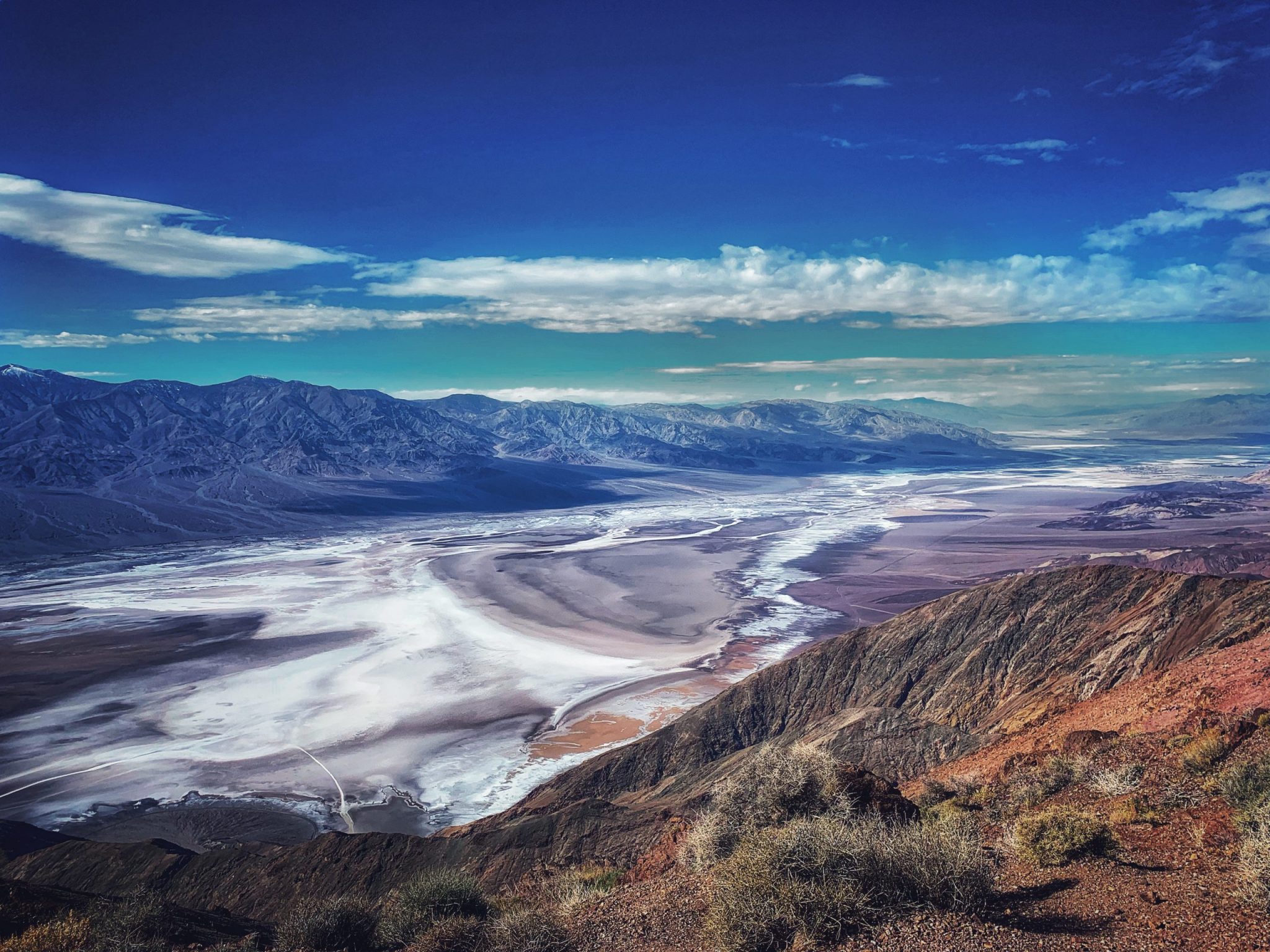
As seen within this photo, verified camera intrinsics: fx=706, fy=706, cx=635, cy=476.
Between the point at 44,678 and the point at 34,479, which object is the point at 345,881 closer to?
the point at 44,678

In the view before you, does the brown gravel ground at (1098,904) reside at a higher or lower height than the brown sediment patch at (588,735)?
higher

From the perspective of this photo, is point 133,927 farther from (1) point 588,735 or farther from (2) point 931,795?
(1) point 588,735

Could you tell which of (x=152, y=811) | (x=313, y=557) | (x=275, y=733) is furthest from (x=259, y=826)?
(x=313, y=557)

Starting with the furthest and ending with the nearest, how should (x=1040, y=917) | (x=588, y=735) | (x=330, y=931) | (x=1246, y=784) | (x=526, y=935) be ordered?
(x=588, y=735) < (x=330, y=931) < (x=1246, y=784) < (x=526, y=935) < (x=1040, y=917)

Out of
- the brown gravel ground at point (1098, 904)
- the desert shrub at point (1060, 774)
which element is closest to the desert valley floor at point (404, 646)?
the brown gravel ground at point (1098, 904)

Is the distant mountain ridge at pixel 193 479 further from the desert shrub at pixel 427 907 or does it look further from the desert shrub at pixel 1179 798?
the desert shrub at pixel 1179 798

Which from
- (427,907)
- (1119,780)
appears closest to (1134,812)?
(1119,780)
